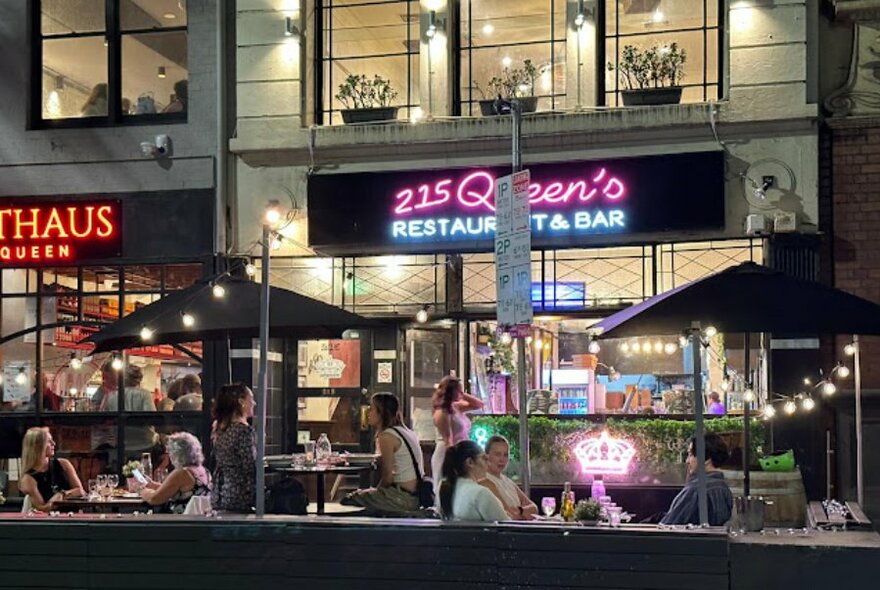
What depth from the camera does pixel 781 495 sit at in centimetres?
842

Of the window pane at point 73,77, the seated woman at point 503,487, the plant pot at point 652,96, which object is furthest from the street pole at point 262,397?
the window pane at point 73,77

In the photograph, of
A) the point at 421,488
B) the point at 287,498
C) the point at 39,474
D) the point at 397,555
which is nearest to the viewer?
the point at 397,555

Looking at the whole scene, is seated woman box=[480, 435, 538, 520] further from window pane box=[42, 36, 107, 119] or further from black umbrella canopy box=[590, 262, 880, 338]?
window pane box=[42, 36, 107, 119]

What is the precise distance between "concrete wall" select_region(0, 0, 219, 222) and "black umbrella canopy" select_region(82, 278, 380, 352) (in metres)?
4.23

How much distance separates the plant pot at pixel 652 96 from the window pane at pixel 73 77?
21.6 ft

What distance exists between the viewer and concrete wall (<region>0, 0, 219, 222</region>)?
13.4m

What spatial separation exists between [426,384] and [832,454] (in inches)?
184

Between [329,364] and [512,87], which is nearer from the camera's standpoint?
[512,87]

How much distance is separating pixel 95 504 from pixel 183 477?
126 cm

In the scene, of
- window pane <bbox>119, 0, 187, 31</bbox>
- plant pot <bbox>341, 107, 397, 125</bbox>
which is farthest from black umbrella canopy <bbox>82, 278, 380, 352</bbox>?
window pane <bbox>119, 0, 187, 31</bbox>

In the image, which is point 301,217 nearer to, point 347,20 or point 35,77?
point 347,20

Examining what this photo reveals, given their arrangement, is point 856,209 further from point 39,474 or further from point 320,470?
point 39,474

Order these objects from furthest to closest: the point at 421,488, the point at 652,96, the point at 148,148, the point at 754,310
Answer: the point at 148,148, the point at 652,96, the point at 421,488, the point at 754,310

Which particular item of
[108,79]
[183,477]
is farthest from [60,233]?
[183,477]
